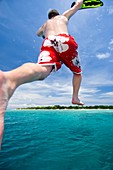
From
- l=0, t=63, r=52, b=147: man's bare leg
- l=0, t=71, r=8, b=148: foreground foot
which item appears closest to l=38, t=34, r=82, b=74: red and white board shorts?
l=0, t=63, r=52, b=147: man's bare leg

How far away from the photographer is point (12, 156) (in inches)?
291

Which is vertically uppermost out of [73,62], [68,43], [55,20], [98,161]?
[55,20]

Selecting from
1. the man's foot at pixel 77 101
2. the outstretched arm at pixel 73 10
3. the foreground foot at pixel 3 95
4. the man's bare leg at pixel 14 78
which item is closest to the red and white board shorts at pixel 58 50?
the man's bare leg at pixel 14 78

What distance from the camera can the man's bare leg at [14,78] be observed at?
234 cm

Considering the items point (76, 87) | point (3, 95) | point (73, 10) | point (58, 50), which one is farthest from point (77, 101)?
point (3, 95)

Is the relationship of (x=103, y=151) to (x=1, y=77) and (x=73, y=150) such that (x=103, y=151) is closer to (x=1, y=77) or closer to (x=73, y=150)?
(x=73, y=150)

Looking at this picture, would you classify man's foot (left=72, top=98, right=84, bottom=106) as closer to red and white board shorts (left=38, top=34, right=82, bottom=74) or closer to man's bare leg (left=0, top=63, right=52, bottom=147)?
red and white board shorts (left=38, top=34, right=82, bottom=74)

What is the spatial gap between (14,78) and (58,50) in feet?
3.66

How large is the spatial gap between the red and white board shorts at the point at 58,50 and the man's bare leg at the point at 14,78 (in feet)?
1.00

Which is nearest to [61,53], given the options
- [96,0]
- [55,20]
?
[55,20]

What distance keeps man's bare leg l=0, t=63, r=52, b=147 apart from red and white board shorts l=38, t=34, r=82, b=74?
30 centimetres

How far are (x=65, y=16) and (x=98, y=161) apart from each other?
4.92 m

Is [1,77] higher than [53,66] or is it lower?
lower

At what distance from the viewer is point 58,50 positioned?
135 inches
